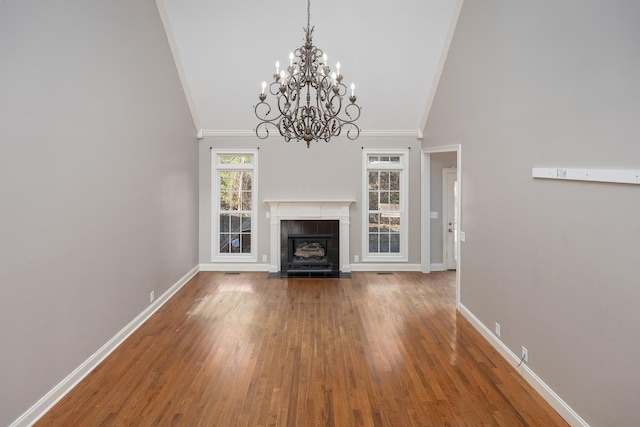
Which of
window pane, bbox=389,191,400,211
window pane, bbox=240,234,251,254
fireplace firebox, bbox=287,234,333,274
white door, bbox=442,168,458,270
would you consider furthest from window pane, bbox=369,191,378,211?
window pane, bbox=240,234,251,254

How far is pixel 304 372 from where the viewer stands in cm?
325

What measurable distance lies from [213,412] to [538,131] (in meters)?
3.41

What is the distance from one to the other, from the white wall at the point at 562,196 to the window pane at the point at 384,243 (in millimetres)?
2783

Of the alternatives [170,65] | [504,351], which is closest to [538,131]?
[504,351]

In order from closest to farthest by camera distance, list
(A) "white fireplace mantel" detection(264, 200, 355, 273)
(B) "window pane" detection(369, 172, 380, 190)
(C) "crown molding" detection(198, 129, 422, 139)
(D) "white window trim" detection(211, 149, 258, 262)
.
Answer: (A) "white fireplace mantel" detection(264, 200, 355, 273), (C) "crown molding" detection(198, 129, 422, 139), (D) "white window trim" detection(211, 149, 258, 262), (B) "window pane" detection(369, 172, 380, 190)

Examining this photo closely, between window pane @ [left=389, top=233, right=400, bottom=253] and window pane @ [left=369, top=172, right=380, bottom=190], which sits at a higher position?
window pane @ [left=369, top=172, right=380, bottom=190]

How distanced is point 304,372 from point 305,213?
3687 mm

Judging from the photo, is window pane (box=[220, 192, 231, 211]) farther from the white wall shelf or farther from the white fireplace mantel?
the white wall shelf

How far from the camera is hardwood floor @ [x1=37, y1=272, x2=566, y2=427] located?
8.66 feet

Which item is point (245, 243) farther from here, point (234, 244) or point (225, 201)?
point (225, 201)

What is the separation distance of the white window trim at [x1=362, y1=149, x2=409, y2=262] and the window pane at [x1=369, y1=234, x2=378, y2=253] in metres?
0.08

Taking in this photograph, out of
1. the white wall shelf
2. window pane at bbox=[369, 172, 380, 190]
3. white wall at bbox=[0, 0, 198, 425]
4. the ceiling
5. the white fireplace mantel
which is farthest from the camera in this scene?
window pane at bbox=[369, 172, 380, 190]

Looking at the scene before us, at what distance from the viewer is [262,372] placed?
3.25 metres

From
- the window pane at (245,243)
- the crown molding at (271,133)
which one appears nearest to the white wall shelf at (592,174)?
the crown molding at (271,133)
